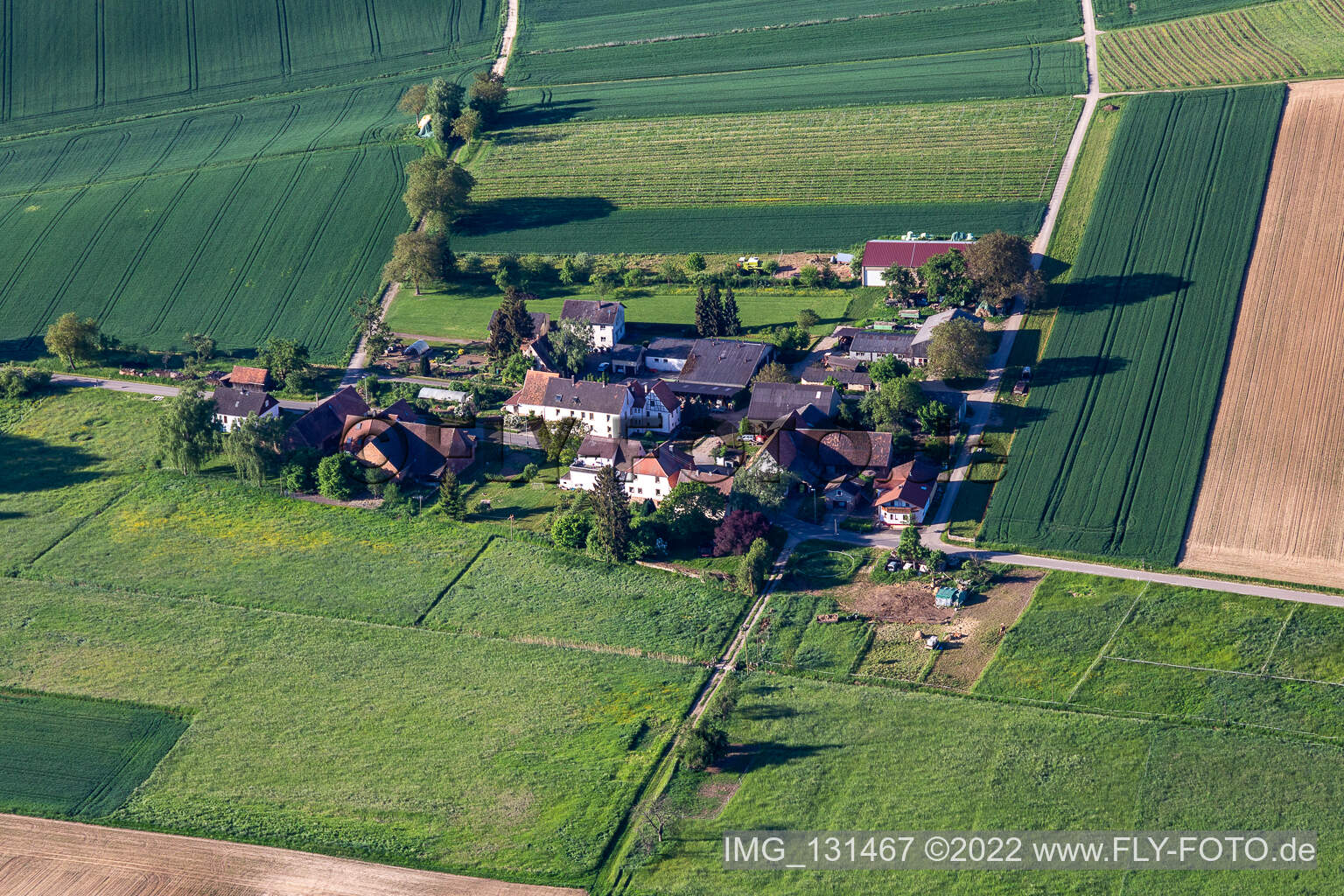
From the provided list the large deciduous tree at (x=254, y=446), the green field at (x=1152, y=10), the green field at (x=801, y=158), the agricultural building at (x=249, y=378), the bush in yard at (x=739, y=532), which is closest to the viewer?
the bush in yard at (x=739, y=532)

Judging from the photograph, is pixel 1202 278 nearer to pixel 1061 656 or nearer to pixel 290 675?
pixel 1061 656

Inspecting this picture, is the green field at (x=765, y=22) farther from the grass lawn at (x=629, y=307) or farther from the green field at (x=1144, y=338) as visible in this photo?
the grass lawn at (x=629, y=307)

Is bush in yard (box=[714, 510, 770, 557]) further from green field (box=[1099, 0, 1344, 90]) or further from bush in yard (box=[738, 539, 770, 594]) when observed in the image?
green field (box=[1099, 0, 1344, 90])

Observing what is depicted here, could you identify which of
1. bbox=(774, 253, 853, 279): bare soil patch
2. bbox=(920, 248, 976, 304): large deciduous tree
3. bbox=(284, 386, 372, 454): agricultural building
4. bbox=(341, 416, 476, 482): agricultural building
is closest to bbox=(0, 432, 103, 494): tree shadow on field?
bbox=(284, 386, 372, 454): agricultural building

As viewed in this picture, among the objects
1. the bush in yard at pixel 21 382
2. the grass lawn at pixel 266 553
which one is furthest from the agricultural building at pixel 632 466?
the bush in yard at pixel 21 382

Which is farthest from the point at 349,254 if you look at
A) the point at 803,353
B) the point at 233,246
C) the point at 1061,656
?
the point at 1061,656

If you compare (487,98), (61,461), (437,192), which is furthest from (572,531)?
(487,98)

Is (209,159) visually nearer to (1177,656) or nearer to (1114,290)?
(1114,290)
